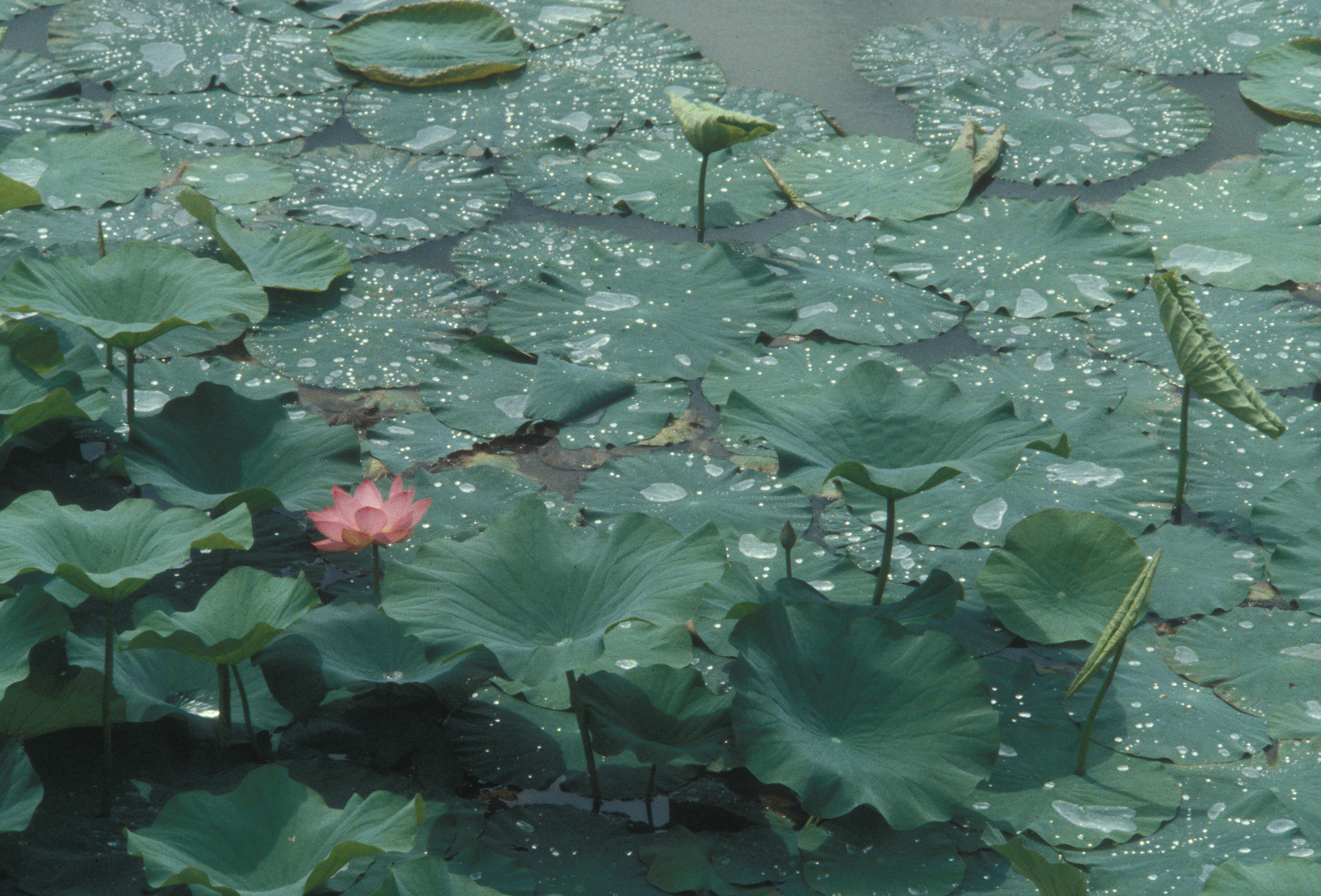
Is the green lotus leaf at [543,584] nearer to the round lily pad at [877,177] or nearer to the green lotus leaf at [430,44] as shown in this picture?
the round lily pad at [877,177]

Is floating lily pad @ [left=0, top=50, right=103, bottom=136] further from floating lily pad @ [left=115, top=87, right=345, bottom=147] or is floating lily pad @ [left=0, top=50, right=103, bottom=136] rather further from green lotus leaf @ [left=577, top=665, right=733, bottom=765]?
green lotus leaf @ [left=577, top=665, right=733, bottom=765]

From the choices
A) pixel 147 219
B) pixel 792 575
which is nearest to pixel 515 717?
pixel 792 575

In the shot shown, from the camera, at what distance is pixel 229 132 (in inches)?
114

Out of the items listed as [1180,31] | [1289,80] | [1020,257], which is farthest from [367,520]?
[1180,31]

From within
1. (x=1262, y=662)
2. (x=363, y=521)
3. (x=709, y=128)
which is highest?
(x=709, y=128)

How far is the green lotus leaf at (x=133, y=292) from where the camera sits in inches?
70.5

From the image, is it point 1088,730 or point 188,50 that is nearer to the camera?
point 1088,730

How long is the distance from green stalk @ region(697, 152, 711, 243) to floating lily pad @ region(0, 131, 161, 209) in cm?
124

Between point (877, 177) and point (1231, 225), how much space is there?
2.54 feet

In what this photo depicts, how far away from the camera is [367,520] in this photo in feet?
5.31

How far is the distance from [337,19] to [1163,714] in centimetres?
289

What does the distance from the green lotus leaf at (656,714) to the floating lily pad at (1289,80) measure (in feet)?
8.14

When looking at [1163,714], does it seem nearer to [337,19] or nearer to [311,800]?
[311,800]

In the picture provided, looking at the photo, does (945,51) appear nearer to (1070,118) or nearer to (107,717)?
(1070,118)
